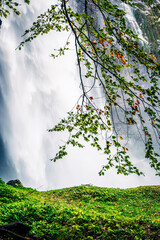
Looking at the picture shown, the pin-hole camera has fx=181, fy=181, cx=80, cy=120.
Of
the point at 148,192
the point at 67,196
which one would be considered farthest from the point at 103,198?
the point at 148,192

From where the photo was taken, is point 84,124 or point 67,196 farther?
point 67,196

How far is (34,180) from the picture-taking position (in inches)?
1155

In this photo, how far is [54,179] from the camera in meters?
34.1

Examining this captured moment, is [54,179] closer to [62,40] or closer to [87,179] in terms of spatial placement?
[87,179]

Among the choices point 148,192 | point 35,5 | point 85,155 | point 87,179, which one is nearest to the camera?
point 148,192

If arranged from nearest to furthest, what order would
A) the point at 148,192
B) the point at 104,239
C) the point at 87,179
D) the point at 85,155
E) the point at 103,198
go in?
the point at 104,239 → the point at 103,198 → the point at 148,192 → the point at 87,179 → the point at 85,155

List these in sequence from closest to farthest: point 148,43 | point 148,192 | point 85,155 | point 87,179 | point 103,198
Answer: point 103,198 → point 148,192 → point 148,43 → point 87,179 → point 85,155

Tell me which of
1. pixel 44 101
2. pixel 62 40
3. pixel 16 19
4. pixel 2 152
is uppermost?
pixel 62 40

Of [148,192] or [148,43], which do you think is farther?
[148,43]

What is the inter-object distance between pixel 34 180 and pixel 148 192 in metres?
23.2

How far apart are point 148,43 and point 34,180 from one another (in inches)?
1080

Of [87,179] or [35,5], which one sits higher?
[35,5]

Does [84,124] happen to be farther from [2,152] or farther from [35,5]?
[35,5]

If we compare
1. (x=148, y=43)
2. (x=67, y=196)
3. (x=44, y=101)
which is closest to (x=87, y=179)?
(x=44, y=101)
